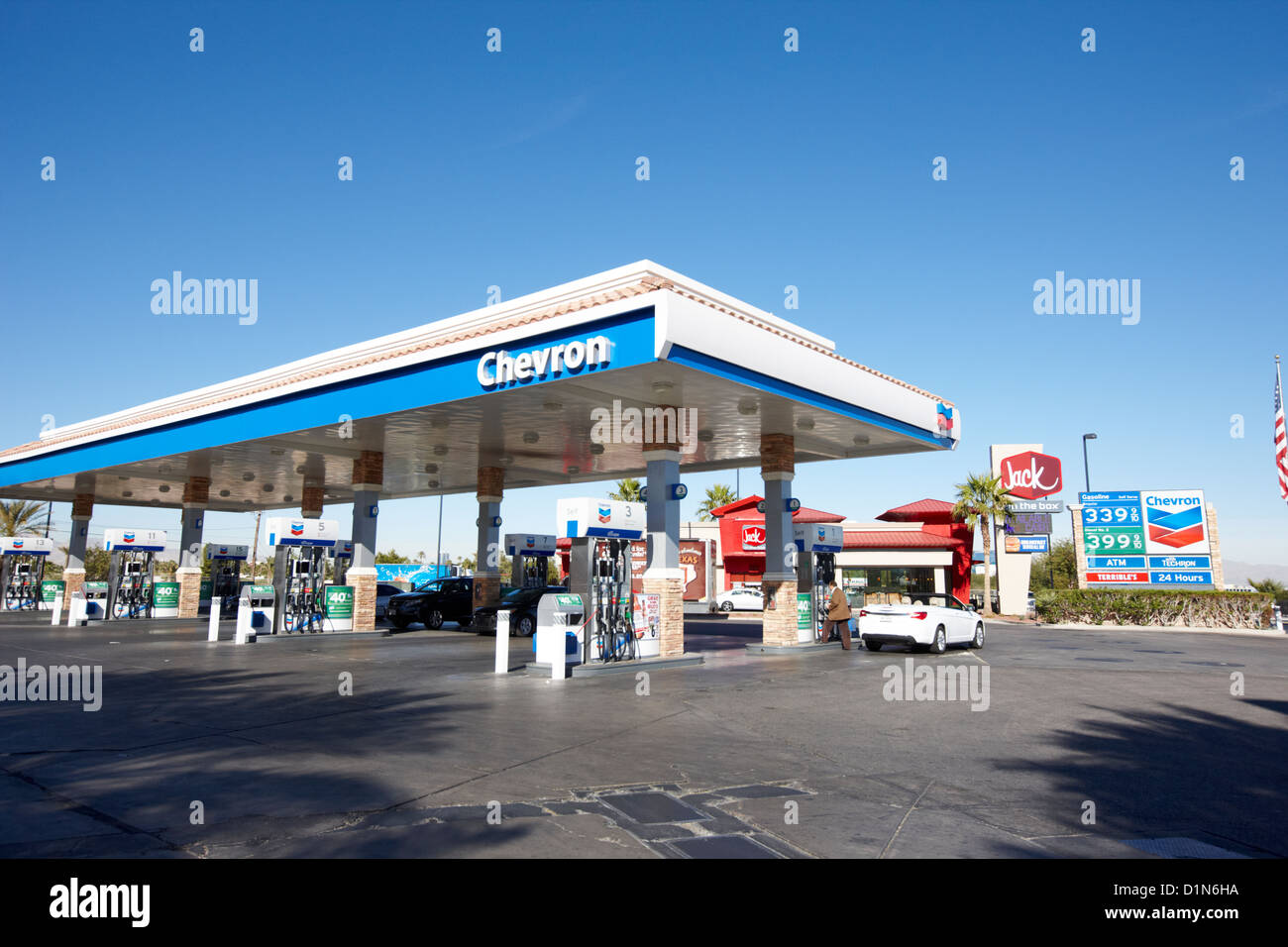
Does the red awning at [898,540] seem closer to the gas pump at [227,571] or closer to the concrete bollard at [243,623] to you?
the gas pump at [227,571]

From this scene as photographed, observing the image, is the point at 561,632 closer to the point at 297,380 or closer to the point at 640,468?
the point at 297,380

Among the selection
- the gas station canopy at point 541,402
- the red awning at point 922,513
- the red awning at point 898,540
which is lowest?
the red awning at point 898,540

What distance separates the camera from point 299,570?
81.3ft

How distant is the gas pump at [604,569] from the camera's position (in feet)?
51.5

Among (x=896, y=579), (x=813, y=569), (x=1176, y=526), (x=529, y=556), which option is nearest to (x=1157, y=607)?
(x=1176, y=526)

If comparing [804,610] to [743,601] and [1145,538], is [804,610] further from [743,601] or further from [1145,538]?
[1145,538]

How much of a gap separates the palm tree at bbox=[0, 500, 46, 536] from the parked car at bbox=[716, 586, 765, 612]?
41.4 metres

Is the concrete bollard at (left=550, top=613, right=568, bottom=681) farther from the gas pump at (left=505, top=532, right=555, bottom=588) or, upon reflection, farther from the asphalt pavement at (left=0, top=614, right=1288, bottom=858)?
the gas pump at (left=505, top=532, right=555, bottom=588)

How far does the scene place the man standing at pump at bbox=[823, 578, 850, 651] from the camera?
68.2 feet

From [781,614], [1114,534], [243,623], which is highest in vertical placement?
[1114,534]

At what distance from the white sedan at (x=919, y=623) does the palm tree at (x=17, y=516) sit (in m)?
51.4

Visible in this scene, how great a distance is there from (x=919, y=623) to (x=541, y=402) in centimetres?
940

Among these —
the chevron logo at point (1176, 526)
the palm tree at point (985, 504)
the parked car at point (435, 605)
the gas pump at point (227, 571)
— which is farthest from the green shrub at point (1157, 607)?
the gas pump at point (227, 571)
